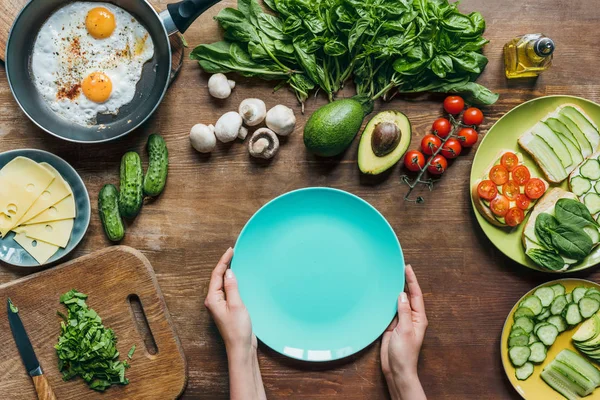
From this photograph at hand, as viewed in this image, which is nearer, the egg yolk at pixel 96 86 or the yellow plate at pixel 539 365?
the egg yolk at pixel 96 86

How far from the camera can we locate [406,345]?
2125mm

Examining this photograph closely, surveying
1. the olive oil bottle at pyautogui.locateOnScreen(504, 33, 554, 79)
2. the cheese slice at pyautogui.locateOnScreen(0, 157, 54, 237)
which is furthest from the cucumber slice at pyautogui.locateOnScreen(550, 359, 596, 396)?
the cheese slice at pyautogui.locateOnScreen(0, 157, 54, 237)

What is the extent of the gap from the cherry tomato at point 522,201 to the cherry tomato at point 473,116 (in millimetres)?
388

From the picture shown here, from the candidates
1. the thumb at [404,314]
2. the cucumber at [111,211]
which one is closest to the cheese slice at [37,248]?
the cucumber at [111,211]

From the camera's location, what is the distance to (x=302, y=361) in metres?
2.26

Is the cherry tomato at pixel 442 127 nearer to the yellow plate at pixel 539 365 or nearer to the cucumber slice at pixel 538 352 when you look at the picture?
the yellow plate at pixel 539 365

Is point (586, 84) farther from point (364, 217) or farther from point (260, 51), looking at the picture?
point (260, 51)

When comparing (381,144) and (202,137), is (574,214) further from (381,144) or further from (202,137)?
(202,137)

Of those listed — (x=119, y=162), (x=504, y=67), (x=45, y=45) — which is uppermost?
(x=45, y=45)

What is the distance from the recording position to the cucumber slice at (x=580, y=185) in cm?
217

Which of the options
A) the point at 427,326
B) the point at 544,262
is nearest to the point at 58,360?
the point at 427,326

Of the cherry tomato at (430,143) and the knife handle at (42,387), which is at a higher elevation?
the cherry tomato at (430,143)

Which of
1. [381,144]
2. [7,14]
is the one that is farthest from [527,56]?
[7,14]

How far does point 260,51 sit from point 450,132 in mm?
942
